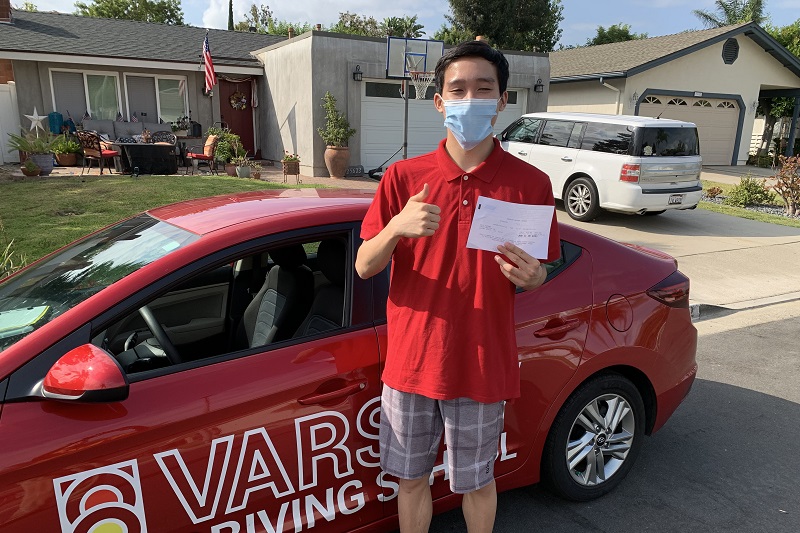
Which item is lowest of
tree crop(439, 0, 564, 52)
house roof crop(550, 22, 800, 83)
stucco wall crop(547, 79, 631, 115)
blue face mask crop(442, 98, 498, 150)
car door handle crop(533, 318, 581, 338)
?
car door handle crop(533, 318, 581, 338)

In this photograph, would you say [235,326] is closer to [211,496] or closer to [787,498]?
[211,496]

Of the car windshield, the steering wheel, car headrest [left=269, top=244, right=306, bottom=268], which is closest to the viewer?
the car windshield

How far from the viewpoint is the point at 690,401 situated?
405 cm

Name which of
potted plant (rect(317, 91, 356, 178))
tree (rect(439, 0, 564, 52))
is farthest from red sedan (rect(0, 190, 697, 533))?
tree (rect(439, 0, 564, 52))

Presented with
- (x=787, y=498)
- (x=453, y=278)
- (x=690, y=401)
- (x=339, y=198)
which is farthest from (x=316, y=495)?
(x=690, y=401)

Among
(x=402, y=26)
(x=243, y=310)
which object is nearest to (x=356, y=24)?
(x=402, y=26)

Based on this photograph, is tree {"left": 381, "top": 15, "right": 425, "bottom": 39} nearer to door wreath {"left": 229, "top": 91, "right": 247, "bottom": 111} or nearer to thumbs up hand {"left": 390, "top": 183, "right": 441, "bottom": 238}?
door wreath {"left": 229, "top": 91, "right": 247, "bottom": 111}

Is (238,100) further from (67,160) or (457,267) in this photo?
(457,267)

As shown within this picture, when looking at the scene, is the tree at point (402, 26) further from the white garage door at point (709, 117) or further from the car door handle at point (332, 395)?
the car door handle at point (332, 395)

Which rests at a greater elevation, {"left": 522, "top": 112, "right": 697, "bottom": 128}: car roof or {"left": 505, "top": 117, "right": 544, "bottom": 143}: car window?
{"left": 522, "top": 112, "right": 697, "bottom": 128}: car roof

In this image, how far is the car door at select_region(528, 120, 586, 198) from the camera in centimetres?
1065

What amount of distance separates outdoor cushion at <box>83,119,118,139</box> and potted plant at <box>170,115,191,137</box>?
1567 millimetres

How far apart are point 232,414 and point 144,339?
0.70m

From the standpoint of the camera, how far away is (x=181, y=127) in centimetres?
1669
